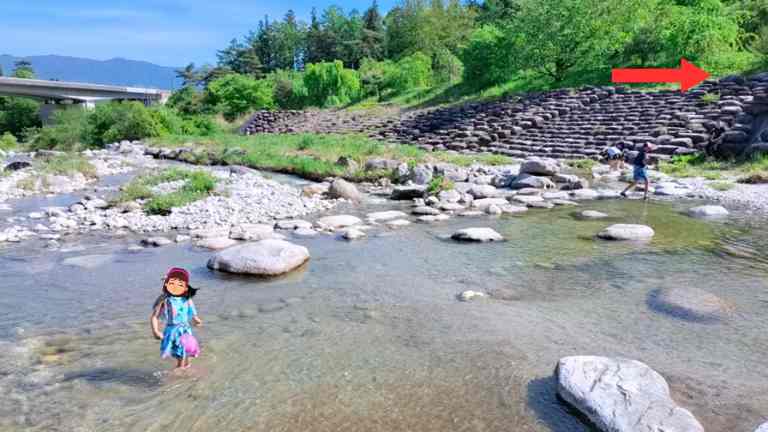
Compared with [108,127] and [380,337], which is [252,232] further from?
[108,127]

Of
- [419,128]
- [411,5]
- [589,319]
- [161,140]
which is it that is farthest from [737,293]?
[411,5]

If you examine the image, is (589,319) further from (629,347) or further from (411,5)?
(411,5)

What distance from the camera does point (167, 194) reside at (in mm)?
14414

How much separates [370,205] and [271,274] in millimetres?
6703

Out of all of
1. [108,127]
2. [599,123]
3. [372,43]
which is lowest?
[599,123]

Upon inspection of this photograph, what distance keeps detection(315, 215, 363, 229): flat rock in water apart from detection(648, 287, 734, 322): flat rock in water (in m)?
6.51

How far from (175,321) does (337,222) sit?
7148 mm

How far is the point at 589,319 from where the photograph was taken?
21.8 ft

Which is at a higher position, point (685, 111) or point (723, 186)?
point (685, 111)

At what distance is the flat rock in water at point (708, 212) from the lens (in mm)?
12328

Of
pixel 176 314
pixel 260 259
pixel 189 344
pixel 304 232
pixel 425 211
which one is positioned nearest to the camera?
pixel 176 314

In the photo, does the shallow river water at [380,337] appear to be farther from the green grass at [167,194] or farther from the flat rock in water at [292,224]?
the green grass at [167,194]

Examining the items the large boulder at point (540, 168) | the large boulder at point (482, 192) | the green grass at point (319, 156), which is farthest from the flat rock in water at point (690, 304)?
the green grass at point (319, 156)

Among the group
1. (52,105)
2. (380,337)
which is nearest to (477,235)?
(380,337)
